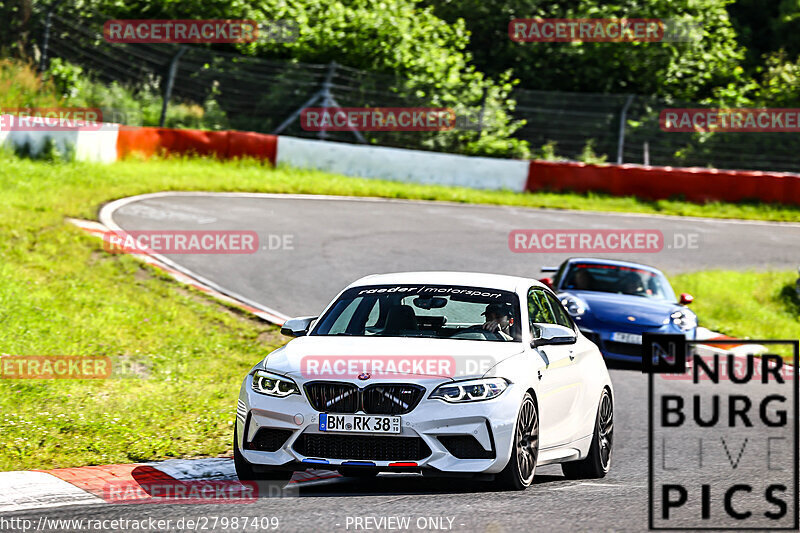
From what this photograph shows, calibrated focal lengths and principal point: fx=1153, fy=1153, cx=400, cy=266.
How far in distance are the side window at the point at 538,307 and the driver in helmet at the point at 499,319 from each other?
0.21 m

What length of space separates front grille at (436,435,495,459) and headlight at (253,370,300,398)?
93 centimetres

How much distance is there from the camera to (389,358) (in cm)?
686

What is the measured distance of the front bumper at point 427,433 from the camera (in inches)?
258

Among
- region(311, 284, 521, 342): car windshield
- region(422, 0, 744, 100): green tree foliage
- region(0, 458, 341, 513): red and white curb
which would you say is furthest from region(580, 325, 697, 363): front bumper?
region(422, 0, 744, 100): green tree foliage

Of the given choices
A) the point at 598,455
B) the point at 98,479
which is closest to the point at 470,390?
the point at 598,455

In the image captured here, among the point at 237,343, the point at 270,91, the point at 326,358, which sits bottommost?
the point at 237,343

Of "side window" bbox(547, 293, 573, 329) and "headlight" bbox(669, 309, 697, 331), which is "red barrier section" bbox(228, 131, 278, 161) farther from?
"side window" bbox(547, 293, 573, 329)

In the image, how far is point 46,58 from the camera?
2895 cm

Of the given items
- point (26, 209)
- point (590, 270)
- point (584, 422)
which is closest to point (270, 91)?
point (26, 209)

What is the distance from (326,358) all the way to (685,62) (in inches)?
1336

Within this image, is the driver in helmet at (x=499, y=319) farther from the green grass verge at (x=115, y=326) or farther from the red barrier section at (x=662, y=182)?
the red barrier section at (x=662, y=182)

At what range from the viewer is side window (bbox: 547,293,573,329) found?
28.4 feet

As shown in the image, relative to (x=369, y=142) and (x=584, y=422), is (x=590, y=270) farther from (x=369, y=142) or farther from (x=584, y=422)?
(x=369, y=142)

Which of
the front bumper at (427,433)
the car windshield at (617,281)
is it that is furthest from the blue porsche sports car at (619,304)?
the front bumper at (427,433)
